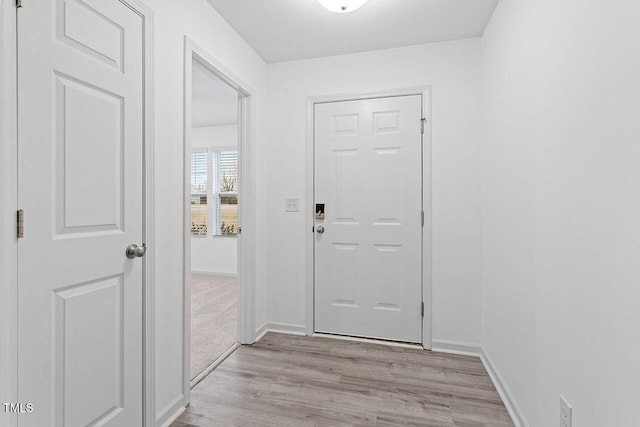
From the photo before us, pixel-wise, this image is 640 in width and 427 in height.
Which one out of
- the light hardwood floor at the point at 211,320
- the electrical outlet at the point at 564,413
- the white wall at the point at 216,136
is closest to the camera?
the electrical outlet at the point at 564,413

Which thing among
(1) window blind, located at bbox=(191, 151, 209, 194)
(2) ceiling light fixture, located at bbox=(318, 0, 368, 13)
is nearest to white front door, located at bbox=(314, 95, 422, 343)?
(2) ceiling light fixture, located at bbox=(318, 0, 368, 13)

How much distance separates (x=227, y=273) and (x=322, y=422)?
3.96 metres

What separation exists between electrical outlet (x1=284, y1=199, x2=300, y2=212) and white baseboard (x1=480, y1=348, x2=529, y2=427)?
1.88 metres

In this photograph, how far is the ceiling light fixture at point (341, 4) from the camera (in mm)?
1928

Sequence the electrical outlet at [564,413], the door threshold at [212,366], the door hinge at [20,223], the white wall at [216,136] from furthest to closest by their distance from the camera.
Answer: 1. the white wall at [216,136]
2. the door threshold at [212,366]
3. the electrical outlet at [564,413]
4. the door hinge at [20,223]

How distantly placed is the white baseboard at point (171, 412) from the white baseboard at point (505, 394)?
1.81m

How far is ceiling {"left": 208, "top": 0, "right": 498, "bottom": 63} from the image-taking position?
6.96 feet

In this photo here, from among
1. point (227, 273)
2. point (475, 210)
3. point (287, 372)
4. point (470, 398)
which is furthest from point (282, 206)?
point (227, 273)

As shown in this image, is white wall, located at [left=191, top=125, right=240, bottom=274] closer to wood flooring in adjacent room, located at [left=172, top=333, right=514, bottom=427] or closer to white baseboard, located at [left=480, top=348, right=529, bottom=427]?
wood flooring in adjacent room, located at [left=172, top=333, right=514, bottom=427]

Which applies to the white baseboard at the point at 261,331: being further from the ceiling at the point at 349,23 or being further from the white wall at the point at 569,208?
the ceiling at the point at 349,23

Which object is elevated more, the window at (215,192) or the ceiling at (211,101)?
the ceiling at (211,101)

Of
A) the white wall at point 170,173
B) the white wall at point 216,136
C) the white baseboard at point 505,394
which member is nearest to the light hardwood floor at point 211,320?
the white wall at point 170,173

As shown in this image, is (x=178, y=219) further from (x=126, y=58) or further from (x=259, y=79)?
(x=259, y=79)

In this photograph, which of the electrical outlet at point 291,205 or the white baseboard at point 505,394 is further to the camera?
the electrical outlet at point 291,205
